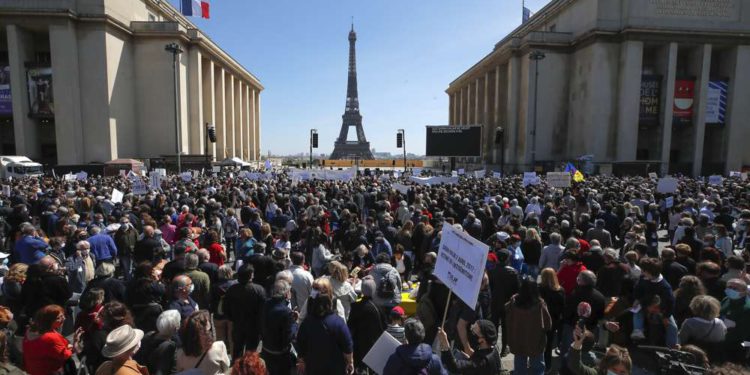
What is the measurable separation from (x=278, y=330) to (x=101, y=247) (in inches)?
195

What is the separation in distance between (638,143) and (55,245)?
48.2 meters

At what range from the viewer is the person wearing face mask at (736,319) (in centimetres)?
423

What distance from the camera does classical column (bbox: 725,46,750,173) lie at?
39.0 m

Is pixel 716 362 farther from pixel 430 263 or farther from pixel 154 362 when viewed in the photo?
pixel 154 362

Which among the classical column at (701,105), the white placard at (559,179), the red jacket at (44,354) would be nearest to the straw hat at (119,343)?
the red jacket at (44,354)

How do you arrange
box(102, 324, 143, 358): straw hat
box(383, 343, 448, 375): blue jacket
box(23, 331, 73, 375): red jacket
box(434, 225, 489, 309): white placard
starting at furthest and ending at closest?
box(434, 225, 489, 309): white placard, box(23, 331, 73, 375): red jacket, box(383, 343, 448, 375): blue jacket, box(102, 324, 143, 358): straw hat

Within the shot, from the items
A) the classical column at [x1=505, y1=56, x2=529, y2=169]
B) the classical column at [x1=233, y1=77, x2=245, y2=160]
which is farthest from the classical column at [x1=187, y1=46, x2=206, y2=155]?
the classical column at [x1=505, y1=56, x2=529, y2=169]

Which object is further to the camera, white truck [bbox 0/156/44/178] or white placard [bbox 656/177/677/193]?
white truck [bbox 0/156/44/178]

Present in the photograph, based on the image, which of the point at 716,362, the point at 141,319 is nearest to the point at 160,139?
the point at 141,319

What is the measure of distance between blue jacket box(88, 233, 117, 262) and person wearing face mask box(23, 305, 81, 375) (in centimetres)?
410

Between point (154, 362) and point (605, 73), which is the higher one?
point (605, 73)

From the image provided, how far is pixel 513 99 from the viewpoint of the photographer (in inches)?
1736

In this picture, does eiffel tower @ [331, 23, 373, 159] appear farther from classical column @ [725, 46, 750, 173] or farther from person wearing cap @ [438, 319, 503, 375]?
person wearing cap @ [438, 319, 503, 375]

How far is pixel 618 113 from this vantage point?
1526 inches
